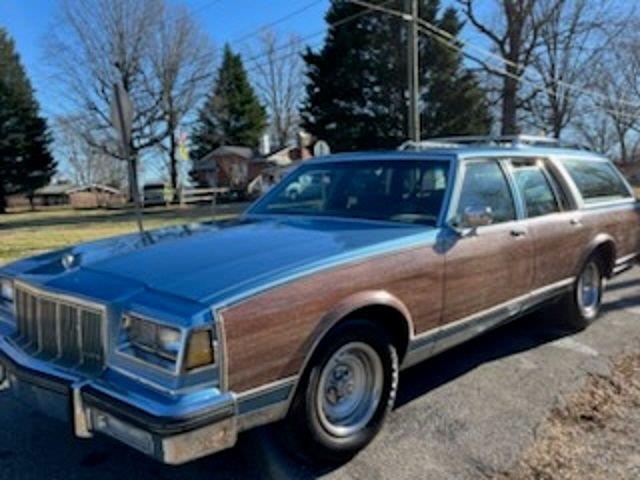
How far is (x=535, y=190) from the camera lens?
4.85 meters

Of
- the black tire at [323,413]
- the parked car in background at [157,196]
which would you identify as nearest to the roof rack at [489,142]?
the black tire at [323,413]

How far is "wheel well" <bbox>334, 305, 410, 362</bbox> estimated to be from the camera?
10.7 feet

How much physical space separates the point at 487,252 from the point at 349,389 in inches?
55.5

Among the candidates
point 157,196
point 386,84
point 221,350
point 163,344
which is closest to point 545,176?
point 221,350

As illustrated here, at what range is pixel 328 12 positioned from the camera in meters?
33.6

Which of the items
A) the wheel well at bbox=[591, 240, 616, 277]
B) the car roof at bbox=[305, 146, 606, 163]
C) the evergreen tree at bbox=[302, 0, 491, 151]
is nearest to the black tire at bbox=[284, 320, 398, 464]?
the car roof at bbox=[305, 146, 606, 163]

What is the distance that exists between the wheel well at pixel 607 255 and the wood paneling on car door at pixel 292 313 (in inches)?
117

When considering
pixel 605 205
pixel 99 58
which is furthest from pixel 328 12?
pixel 605 205

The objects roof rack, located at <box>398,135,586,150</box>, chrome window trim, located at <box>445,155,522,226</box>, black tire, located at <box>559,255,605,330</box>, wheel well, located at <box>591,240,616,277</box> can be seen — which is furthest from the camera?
wheel well, located at <box>591,240,616,277</box>

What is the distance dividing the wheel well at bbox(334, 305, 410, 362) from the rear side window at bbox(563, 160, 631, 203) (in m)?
2.73

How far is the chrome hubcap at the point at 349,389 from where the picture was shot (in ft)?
10.3

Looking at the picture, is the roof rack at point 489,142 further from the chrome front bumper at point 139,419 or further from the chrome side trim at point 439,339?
the chrome front bumper at point 139,419

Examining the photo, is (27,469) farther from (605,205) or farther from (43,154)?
(43,154)

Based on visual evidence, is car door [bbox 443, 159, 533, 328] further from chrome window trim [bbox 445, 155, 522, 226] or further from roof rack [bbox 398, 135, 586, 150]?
roof rack [bbox 398, 135, 586, 150]
